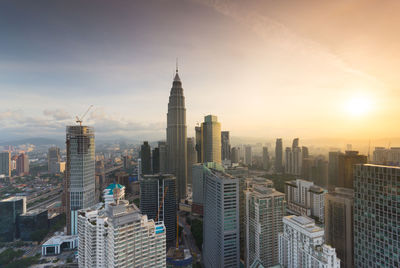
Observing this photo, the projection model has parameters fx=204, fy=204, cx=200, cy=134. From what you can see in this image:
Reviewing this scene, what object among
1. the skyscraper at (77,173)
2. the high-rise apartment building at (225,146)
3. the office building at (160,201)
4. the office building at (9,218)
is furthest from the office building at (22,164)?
the high-rise apartment building at (225,146)

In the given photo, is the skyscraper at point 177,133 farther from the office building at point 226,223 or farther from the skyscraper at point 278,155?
the office building at point 226,223

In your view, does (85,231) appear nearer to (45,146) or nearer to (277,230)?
(277,230)

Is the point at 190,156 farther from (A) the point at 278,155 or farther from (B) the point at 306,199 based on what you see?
(B) the point at 306,199

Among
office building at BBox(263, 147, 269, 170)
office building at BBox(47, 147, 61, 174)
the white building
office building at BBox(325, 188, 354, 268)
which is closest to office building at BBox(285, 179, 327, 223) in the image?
office building at BBox(325, 188, 354, 268)

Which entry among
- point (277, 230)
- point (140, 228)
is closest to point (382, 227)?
point (277, 230)

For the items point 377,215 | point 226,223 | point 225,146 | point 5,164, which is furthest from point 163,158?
point 377,215

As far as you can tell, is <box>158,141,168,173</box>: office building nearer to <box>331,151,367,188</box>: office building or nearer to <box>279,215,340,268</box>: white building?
<box>331,151,367,188</box>: office building
